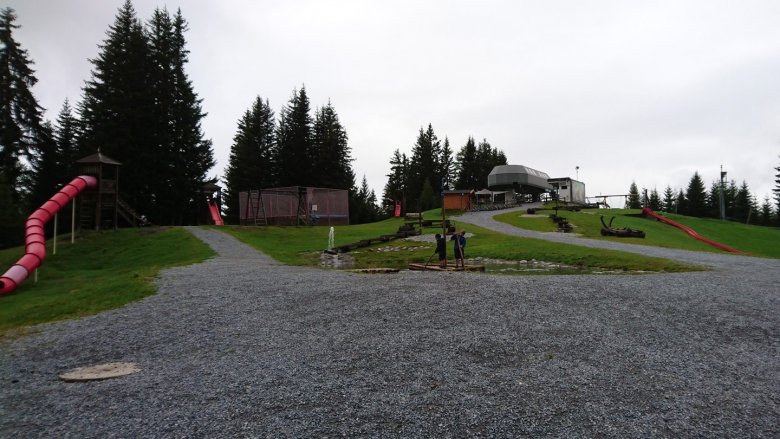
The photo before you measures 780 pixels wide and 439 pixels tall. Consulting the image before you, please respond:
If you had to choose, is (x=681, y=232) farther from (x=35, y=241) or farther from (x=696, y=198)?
(x=696, y=198)

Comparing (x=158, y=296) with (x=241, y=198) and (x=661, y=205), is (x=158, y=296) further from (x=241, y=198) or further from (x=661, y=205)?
(x=661, y=205)

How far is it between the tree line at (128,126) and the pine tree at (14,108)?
8 cm

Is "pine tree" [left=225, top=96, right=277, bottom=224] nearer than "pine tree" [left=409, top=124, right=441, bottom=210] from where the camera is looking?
Yes

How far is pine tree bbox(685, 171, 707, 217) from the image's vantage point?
88.0 meters

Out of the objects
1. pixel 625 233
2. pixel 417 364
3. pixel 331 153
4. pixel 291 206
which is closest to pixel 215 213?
pixel 291 206

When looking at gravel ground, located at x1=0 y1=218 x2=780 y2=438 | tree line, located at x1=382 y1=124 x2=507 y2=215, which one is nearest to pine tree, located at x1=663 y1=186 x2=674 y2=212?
tree line, located at x1=382 y1=124 x2=507 y2=215

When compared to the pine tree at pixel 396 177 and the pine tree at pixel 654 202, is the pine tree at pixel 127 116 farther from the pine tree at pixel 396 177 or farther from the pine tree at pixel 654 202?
the pine tree at pixel 654 202

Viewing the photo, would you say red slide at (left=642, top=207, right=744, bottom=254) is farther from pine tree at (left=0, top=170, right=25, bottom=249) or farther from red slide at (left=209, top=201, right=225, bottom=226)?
pine tree at (left=0, top=170, right=25, bottom=249)

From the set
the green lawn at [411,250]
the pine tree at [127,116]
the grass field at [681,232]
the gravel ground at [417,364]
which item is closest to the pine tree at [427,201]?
the grass field at [681,232]

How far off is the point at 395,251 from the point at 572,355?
67.4 ft

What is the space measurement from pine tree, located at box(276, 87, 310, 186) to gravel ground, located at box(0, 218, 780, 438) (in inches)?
2148

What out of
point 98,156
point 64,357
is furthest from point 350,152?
point 64,357

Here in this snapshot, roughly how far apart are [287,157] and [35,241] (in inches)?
1834

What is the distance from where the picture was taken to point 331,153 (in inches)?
2662
